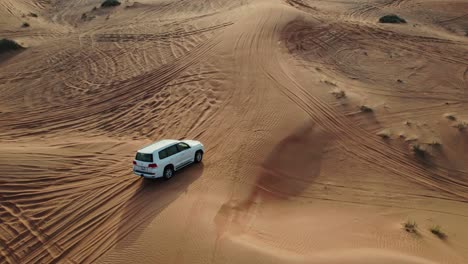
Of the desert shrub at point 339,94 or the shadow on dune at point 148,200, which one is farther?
the desert shrub at point 339,94

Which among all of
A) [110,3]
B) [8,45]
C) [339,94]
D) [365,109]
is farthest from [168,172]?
[110,3]

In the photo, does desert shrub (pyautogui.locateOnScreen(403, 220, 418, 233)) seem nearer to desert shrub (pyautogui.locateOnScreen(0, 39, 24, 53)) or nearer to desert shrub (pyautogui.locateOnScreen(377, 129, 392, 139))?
desert shrub (pyautogui.locateOnScreen(377, 129, 392, 139))

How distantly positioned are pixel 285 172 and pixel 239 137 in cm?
263

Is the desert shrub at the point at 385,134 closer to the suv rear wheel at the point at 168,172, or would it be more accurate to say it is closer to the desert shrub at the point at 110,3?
the suv rear wheel at the point at 168,172

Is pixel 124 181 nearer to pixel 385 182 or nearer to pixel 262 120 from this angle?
pixel 262 120

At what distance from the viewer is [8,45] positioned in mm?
27406

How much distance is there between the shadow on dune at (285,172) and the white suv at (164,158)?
102 inches

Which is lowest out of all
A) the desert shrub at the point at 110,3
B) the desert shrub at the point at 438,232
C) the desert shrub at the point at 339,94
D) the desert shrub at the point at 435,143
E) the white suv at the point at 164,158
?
the desert shrub at the point at 438,232

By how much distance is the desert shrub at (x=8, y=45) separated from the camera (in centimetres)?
2714

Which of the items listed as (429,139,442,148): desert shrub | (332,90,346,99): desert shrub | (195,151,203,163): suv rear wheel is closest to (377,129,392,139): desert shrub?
(429,139,442,148): desert shrub

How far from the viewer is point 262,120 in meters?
18.3

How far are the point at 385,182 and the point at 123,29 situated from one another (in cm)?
2183

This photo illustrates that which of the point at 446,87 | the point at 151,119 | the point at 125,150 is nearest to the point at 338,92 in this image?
the point at 446,87

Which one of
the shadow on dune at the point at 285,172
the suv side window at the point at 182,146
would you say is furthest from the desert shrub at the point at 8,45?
the shadow on dune at the point at 285,172
